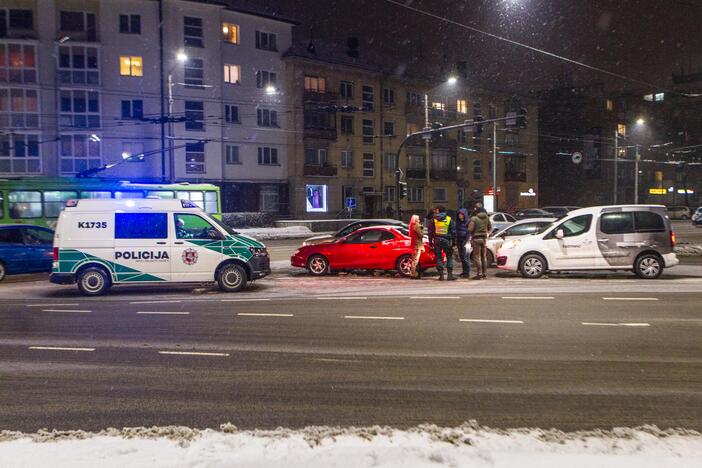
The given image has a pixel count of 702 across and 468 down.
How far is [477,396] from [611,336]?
3750 mm

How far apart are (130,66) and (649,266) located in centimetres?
3621

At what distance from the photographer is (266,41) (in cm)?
4753

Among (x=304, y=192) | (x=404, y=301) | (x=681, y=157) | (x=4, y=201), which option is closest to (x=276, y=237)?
(x=304, y=192)

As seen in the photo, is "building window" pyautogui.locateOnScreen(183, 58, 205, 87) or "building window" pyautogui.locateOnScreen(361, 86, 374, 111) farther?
"building window" pyautogui.locateOnScreen(361, 86, 374, 111)

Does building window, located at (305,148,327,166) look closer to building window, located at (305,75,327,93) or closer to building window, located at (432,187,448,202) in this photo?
building window, located at (305,75,327,93)

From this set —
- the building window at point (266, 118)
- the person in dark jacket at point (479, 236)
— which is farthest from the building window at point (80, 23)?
the person in dark jacket at point (479, 236)

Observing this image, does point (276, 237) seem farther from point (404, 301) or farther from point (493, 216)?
point (404, 301)

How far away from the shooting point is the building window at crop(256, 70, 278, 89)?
153 feet

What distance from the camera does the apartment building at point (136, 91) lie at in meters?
39.1

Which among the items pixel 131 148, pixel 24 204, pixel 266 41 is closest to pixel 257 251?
pixel 24 204

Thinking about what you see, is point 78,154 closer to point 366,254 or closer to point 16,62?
point 16,62

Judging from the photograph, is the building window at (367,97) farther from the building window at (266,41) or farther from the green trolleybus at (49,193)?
the green trolleybus at (49,193)

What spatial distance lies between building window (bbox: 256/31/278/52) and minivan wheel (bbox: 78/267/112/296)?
118ft

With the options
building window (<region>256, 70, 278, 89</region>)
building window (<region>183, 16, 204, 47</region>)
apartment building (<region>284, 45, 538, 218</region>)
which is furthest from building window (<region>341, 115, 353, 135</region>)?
building window (<region>183, 16, 204, 47</region>)
